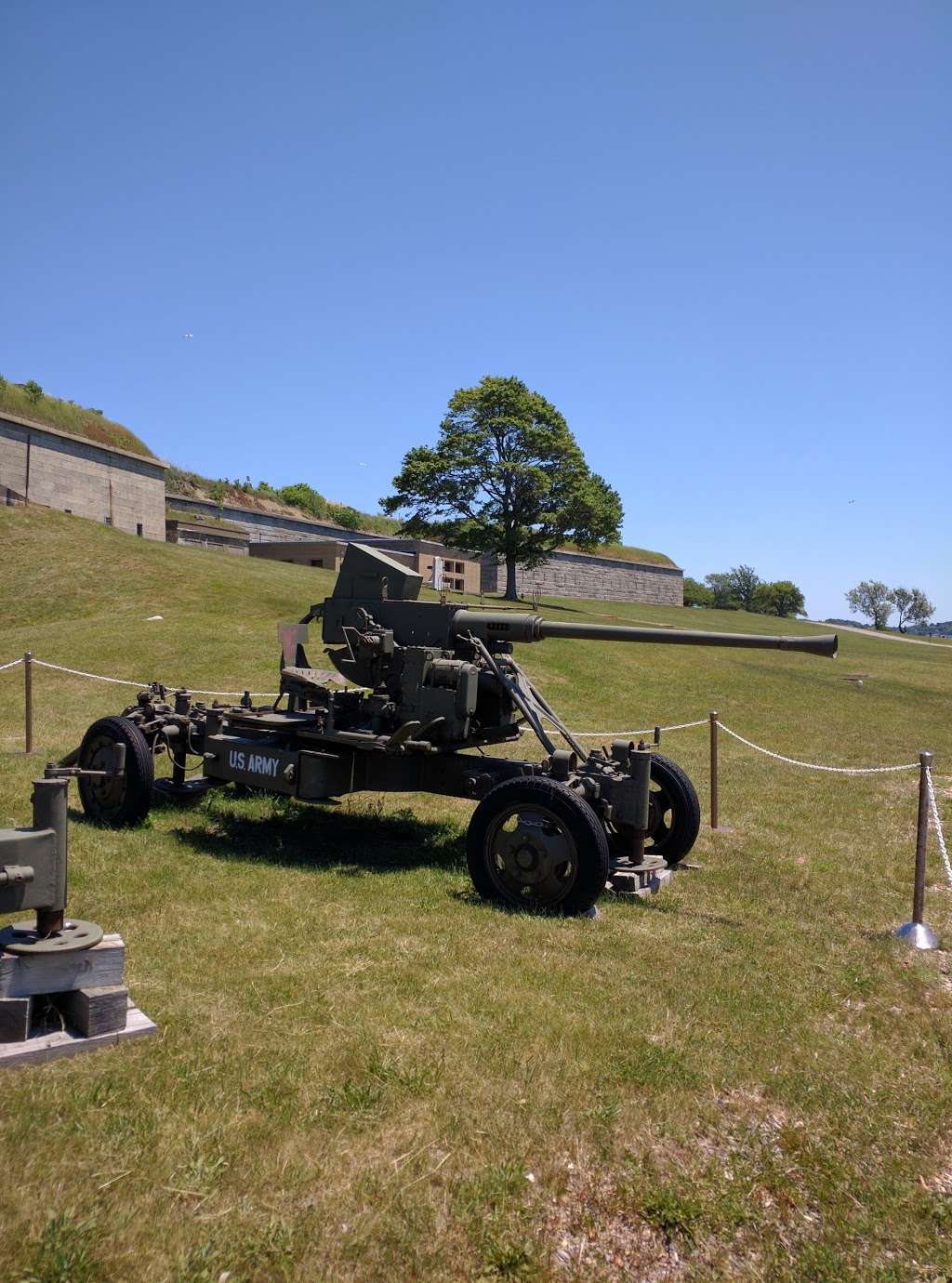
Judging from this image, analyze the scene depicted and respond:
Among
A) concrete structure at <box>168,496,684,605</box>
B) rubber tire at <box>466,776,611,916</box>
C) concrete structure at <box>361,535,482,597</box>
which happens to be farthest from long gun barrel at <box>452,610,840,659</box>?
concrete structure at <box>361,535,482,597</box>

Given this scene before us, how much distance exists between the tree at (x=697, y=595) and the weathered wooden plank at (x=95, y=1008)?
252 feet

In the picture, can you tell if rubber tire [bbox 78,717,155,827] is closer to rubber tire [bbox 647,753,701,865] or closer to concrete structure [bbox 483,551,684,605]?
rubber tire [bbox 647,753,701,865]

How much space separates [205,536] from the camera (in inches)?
1773

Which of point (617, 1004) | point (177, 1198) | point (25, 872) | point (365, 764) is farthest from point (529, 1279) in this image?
point (365, 764)

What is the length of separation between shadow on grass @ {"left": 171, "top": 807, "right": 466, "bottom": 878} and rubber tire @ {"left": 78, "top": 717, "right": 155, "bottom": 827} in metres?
0.39

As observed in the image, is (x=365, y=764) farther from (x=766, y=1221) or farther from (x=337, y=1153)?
(x=766, y=1221)

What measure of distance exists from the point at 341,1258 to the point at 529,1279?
0.57m

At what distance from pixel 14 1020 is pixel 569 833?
335 centimetres

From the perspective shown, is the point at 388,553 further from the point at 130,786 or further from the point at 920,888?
the point at 920,888

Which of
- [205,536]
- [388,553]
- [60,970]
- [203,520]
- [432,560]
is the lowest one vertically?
[60,970]

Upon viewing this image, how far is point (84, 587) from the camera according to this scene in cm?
2666

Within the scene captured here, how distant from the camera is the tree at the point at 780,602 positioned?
88.6 m

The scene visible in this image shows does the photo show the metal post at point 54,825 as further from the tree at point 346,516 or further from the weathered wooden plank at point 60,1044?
the tree at point 346,516

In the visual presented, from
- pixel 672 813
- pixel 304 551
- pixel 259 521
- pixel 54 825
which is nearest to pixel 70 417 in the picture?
pixel 259 521
